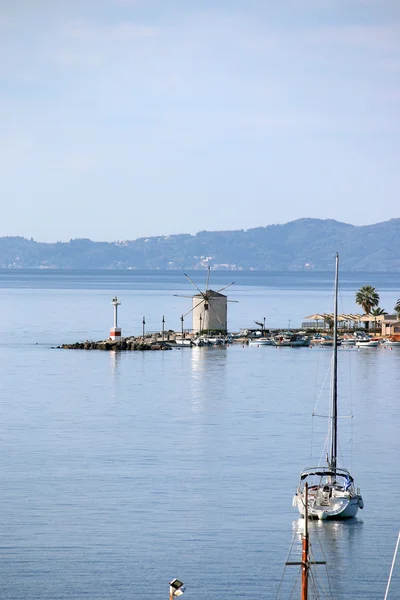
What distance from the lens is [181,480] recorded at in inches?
1729

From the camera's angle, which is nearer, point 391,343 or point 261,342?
point 391,343

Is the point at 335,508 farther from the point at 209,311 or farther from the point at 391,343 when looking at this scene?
the point at 209,311

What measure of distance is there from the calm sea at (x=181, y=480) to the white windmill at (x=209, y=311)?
26.4 metres

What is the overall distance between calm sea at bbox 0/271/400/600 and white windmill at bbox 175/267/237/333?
26.4 meters

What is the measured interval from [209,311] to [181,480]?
7402 centimetres

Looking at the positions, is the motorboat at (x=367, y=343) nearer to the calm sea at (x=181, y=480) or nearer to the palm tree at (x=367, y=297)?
the palm tree at (x=367, y=297)

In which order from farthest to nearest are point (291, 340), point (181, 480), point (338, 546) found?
point (291, 340) < point (181, 480) < point (338, 546)

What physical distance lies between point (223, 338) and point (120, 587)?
279ft

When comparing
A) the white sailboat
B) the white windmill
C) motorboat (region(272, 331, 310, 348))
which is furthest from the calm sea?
motorboat (region(272, 331, 310, 348))

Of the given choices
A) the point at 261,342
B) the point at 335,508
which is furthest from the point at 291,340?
the point at 335,508

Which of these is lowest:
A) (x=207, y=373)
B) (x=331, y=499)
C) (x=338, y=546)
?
(x=338, y=546)

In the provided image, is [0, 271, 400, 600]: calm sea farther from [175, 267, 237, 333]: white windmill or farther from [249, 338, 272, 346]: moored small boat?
[249, 338, 272, 346]: moored small boat

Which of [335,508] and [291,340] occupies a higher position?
[291,340]

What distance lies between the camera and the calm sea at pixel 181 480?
32688 mm
